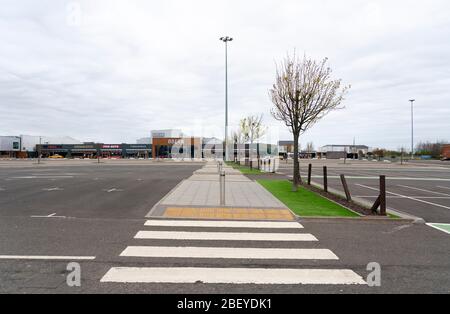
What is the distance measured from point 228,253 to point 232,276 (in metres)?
1.01

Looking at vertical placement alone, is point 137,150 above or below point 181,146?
below

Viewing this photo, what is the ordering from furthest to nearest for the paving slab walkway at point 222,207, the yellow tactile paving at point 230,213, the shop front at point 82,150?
the shop front at point 82,150
the paving slab walkway at point 222,207
the yellow tactile paving at point 230,213

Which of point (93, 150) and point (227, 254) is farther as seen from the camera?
point (93, 150)

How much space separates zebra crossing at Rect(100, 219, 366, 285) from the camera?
168 inches

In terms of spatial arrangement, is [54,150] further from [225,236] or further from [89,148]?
[225,236]

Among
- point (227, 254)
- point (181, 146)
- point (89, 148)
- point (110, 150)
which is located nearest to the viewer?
point (227, 254)

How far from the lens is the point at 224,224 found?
7598mm

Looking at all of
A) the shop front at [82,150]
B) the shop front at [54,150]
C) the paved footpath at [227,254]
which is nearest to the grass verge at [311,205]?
the paved footpath at [227,254]

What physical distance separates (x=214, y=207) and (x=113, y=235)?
379 cm

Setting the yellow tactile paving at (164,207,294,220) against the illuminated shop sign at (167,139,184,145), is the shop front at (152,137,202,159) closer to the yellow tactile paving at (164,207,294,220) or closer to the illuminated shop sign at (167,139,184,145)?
the illuminated shop sign at (167,139,184,145)

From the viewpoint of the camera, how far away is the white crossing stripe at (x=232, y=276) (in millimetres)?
4191

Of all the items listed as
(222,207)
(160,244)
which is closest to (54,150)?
(222,207)

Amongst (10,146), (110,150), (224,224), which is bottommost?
(224,224)

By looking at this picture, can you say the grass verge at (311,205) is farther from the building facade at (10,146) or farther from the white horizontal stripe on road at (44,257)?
the building facade at (10,146)
